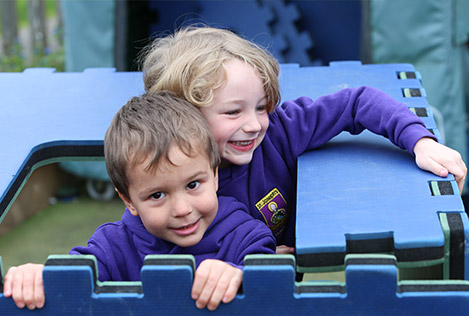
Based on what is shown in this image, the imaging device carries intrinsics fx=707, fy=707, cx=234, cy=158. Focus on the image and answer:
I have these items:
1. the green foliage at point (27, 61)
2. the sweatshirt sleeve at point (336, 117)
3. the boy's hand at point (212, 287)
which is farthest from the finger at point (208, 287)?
the green foliage at point (27, 61)

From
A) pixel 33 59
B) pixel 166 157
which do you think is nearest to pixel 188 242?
pixel 166 157

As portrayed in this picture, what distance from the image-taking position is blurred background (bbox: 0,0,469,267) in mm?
2963

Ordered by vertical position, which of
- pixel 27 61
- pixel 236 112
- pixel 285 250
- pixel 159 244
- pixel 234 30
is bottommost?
pixel 27 61

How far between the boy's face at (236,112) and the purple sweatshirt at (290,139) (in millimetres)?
78

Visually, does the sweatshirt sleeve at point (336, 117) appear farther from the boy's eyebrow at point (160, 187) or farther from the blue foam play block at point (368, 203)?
the boy's eyebrow at point (160, 187)

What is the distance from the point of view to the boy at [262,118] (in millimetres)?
1477

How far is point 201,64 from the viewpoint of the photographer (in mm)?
1500

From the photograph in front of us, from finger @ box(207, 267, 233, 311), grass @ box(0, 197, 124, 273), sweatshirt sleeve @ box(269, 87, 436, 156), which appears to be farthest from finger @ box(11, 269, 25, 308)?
grass @ box(0, 197, 124, 273)

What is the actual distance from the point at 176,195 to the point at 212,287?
0.23 m

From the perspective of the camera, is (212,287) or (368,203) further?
(368,203)

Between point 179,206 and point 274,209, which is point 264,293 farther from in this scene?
point 274,209

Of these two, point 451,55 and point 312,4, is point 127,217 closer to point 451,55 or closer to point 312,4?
point 451,55

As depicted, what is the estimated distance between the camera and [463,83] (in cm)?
330

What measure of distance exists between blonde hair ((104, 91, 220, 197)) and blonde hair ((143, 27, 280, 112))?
9cm
